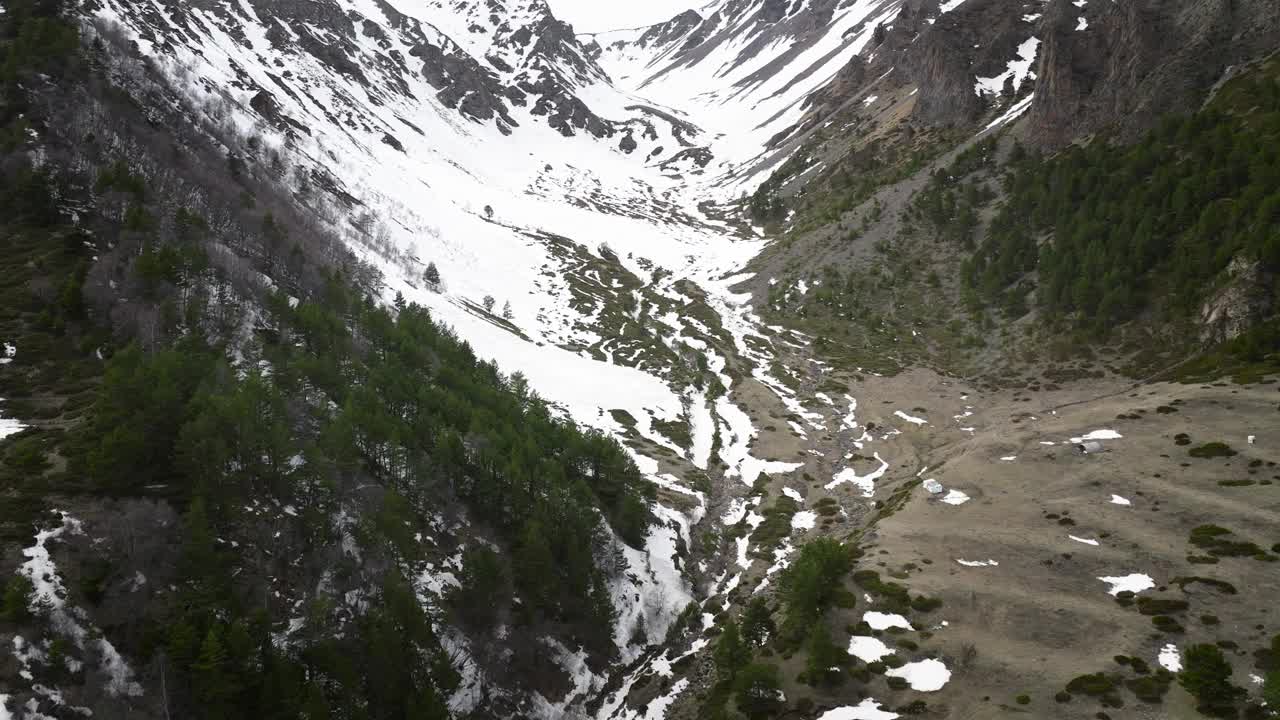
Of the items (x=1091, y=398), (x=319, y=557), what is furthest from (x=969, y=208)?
(x=319, y=557)

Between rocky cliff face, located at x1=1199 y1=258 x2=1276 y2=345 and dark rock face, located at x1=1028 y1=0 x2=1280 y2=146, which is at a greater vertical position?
dark rock face, located at x1=1028 y1=0 x2=1280 y2=146

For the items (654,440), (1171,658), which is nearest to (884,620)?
(1171,658)

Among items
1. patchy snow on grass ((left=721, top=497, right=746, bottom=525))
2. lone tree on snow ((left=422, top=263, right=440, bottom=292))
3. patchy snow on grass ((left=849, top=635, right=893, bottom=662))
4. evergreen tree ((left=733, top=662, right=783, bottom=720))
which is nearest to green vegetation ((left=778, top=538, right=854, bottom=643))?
patchy snow on grass ((left=849, top=635, right=893, bottom=662))

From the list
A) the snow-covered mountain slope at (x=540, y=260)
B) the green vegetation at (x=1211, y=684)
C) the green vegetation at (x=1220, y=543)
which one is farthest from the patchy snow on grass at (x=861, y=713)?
the green vegetation at (x=1220, y=543)

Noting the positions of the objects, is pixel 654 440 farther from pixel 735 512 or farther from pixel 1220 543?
pixel 1220 543

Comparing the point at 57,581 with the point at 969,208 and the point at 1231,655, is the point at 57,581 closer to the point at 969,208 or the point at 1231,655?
the point at 1231,655

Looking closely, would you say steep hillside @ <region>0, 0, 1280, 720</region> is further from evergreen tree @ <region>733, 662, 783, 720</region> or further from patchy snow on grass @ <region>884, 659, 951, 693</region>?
evergreen tree @ <region>733, 662, 783, 720</region>
